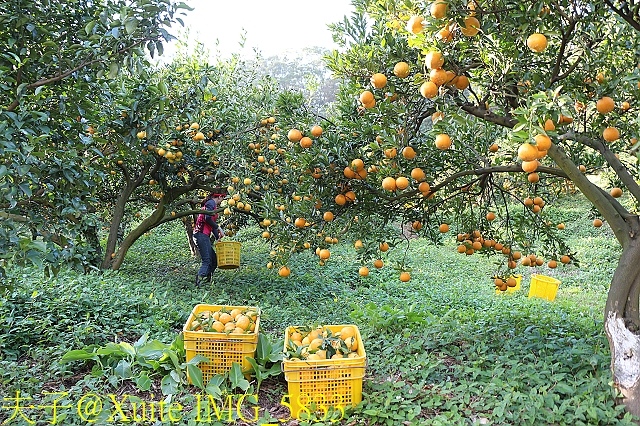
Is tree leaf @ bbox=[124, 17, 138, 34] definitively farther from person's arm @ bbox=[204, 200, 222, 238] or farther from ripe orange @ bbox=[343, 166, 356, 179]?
person's arm @ bbox=[204, 200, 222, 238]

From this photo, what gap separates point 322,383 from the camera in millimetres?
2871

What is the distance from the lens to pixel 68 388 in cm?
319

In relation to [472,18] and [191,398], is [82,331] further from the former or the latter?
[472,18]

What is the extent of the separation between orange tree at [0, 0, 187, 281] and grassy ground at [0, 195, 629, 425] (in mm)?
960

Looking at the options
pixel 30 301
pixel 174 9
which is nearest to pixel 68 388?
pixel 30 301

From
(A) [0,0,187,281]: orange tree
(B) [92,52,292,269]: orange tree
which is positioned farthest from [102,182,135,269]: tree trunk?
(A) [0,0,187,281]: orange tree

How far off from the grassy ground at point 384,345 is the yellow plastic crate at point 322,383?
113 millimetres

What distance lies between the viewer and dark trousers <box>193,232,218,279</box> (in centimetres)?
688

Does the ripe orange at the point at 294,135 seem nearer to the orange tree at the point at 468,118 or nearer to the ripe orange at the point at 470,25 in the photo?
the orange tree at the point at 468,118

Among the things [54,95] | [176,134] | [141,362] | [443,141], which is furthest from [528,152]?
[176,134]

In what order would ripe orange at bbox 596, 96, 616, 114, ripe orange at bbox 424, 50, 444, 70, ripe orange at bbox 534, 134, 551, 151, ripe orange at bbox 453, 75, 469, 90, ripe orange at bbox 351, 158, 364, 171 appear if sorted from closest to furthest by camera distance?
ripe orange at bbox 534, 134, 551, 151 < ripe orange at bbox 424, 50, 444, 70 < ripe orange at bbox 453, 75, 469, 90 < ripe orange at bbox 596, 96, 616, 114 < ripe orange at bbox 351, 158, 364, 171

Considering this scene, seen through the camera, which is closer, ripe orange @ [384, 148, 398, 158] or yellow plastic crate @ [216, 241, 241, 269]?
Answer: ripe orange @ [384, 148, 398, 158]

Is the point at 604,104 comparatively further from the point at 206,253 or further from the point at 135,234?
the point at 135,234

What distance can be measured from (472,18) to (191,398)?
8.24 ft
